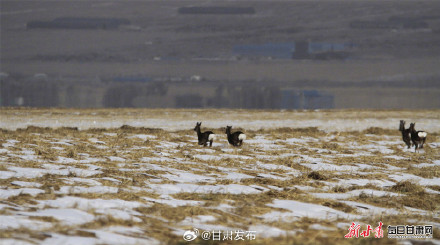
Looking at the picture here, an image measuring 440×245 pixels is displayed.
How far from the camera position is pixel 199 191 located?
12766 mm

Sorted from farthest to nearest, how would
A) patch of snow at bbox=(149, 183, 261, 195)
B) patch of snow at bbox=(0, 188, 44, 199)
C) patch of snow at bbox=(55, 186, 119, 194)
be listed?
1. patch of snow at bbox=(149, 183, 261, 195)
2. patch of snow at bbox=(55, 186, 119, 194)
3. patch of snow at bbox=(0, 188, 44, 199)

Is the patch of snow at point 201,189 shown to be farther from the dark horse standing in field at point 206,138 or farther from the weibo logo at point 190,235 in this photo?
the dark horse standing in field at point 206,138

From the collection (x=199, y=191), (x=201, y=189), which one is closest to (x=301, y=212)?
(x=199, y=191)

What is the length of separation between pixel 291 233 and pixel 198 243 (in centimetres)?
173

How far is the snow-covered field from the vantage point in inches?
356

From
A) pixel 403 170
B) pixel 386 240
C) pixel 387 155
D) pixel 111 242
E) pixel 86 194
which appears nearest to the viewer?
pixel 111 242

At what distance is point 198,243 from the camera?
8281 mm

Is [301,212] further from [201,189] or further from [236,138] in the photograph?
[236,138]

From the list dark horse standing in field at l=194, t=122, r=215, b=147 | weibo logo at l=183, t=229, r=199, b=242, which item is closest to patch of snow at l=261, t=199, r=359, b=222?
weibo logo at l=183, t=229, r=199, b=242

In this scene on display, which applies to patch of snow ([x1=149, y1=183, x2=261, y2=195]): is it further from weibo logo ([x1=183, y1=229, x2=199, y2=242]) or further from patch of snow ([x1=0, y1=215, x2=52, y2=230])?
patch of snow ([x1=0, y1=215, x2=52, y2=230])

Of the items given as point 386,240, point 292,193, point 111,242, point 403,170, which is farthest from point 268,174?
point 111,242

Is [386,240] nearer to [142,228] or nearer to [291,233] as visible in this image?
[291,233]

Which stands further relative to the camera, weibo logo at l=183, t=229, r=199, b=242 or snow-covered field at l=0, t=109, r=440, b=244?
snow-covered field at l=0, t=109, r=440, b=244

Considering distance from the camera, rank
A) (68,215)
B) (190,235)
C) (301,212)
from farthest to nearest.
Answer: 1. (301,212)
2. (68,215)
3. (190,235)
